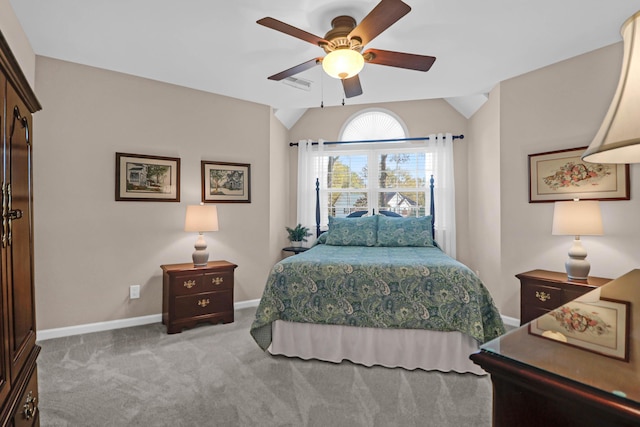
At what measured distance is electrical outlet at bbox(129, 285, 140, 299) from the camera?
10.9 feet

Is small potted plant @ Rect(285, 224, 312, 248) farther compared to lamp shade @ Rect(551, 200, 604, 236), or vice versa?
small potted plant @ Rect(285, 224, 312, 248)

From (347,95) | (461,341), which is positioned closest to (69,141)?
(347,95)

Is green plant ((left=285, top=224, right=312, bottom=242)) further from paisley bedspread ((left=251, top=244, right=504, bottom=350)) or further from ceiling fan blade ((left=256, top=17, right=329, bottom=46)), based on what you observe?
ceiling fan blade ((left=256, top=17, right=329, bottom=46))

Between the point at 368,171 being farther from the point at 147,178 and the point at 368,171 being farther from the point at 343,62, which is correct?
the point at 147,178

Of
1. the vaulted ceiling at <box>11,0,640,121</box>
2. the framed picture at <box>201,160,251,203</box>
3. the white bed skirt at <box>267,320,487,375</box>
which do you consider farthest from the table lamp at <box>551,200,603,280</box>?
the framed picture at <box>201,160,251,203</box>

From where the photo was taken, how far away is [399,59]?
7.72 ft

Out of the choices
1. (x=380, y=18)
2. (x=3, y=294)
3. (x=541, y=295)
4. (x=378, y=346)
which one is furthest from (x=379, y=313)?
(x=3, y=294)

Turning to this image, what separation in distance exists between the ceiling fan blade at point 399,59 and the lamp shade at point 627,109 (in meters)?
1.79

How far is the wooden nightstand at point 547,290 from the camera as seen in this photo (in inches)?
99.2

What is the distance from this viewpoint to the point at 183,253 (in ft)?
11.9

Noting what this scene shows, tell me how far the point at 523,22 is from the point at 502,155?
1413mm

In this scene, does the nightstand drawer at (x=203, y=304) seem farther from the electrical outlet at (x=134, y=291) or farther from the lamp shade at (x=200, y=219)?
the lamp shade at (x=200, y=219)

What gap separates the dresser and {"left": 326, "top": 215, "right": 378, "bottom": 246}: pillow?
3.21 meters

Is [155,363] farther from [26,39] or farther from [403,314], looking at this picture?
[26,39]
